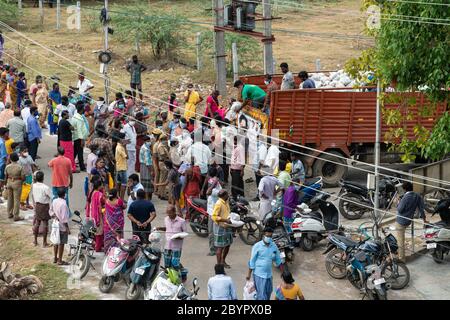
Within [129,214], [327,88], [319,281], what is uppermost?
[327,88]

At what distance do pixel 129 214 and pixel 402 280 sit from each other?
4.41m

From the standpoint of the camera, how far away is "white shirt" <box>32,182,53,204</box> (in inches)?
566

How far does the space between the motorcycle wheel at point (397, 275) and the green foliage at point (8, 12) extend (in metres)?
24.2

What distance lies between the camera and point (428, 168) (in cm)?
1630

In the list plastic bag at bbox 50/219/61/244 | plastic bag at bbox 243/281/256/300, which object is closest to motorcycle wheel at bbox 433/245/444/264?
plastic bag at bbox 243/281/256/300

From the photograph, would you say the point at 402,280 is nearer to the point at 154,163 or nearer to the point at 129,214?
the point at 129,214

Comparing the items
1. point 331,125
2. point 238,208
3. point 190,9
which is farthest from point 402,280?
point 190,9

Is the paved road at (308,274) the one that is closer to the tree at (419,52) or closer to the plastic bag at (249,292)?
the plastic bag at (249,292)

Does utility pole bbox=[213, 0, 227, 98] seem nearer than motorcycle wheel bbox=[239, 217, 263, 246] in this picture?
No

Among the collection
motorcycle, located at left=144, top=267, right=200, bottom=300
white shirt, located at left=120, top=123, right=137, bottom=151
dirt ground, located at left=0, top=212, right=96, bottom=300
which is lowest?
dirt ground, located at left=0, top=212, right=96, bottom=300

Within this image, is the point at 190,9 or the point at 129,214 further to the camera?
the point at 190,9

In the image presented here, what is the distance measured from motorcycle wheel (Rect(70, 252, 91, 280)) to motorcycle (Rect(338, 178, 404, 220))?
16.9 feet

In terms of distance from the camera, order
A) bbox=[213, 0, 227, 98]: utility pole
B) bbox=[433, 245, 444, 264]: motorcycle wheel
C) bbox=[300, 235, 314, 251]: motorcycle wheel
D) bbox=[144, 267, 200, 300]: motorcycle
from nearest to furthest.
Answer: bbox=[144, 267, 200, 300]: motorcycle < bbox=[433, 245, 444, 264]: motorcycle wheel < bbox=[300, 235, 314, 251]: motorcycle wheel < bbox=[213, 0, 227, 98]: utility pole

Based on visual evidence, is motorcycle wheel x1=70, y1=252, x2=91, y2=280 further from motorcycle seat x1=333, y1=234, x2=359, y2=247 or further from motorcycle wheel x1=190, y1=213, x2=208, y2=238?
motorcycle seat x1=333, y1=234, x2=359, y2=247
